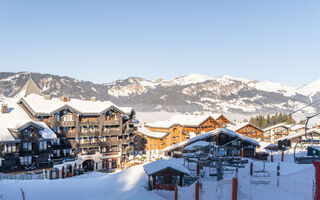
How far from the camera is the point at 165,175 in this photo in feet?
80.7

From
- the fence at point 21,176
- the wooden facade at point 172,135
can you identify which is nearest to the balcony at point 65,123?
the fence at point 21,176

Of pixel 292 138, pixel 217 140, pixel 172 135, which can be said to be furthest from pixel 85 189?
pixel 292 138

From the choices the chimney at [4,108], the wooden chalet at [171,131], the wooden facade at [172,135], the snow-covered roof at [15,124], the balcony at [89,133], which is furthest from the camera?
the wooden facade at [172,135]

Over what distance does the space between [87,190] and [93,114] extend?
2710 centimetres

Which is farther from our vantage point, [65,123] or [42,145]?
[65,123]

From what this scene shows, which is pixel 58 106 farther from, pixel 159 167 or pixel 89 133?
pixel 159 167

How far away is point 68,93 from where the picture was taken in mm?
148500

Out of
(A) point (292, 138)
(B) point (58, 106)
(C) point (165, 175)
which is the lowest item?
(A) point (292, 138)

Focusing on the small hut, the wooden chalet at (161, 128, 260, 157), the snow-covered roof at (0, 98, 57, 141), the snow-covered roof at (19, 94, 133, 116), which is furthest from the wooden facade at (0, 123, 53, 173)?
the small hut

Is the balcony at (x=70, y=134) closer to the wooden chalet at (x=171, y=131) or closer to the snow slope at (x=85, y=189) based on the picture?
the wooden chalet at (x=171, y=131)

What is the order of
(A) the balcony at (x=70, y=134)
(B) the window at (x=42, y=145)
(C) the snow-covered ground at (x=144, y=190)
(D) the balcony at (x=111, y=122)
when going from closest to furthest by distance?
(C) the snow-covered ground at (x=144, y=190) → (B) the window at (x=42, y=145) → (A) the balcony at (x=70, y=134) → (D) the balcony at (x=111, y=122)

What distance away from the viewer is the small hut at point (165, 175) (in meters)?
24.1

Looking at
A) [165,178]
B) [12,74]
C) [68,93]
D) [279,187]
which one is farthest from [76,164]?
[12,74]

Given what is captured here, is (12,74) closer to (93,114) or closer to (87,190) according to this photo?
(93,114)
